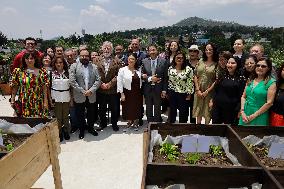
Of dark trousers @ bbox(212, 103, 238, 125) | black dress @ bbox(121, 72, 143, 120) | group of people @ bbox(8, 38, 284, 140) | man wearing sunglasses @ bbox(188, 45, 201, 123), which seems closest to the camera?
group of people @ bbox(8, 38, 284, 140)

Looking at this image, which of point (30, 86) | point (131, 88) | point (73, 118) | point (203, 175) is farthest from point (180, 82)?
point (203, 175)

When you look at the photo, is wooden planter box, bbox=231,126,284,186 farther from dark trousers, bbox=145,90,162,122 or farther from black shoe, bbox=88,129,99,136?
black shoe, bbox=88,129,99,136

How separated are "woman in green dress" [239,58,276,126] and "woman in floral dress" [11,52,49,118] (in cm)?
304

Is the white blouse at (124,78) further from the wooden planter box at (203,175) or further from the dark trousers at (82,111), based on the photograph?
the wooden planter box at (203,175)

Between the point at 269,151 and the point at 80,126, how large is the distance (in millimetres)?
3888

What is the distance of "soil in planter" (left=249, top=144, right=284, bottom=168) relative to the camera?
Answer: 2512mm

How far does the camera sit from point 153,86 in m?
5.76

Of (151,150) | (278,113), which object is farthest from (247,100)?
(151,150)

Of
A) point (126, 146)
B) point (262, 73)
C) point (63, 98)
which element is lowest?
point (126, 146)

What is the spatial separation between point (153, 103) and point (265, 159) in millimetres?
3492

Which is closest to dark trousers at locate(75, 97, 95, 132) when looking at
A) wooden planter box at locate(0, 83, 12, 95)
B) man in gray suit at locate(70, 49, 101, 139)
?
man in gray suit at locate(70, 49, 101, 139)

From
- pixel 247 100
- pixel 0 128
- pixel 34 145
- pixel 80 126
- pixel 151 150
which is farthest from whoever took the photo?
pixel 80 126

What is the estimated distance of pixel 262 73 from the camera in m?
3.83

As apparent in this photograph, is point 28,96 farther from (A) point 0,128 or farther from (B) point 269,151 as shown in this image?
(B) point 269,151
